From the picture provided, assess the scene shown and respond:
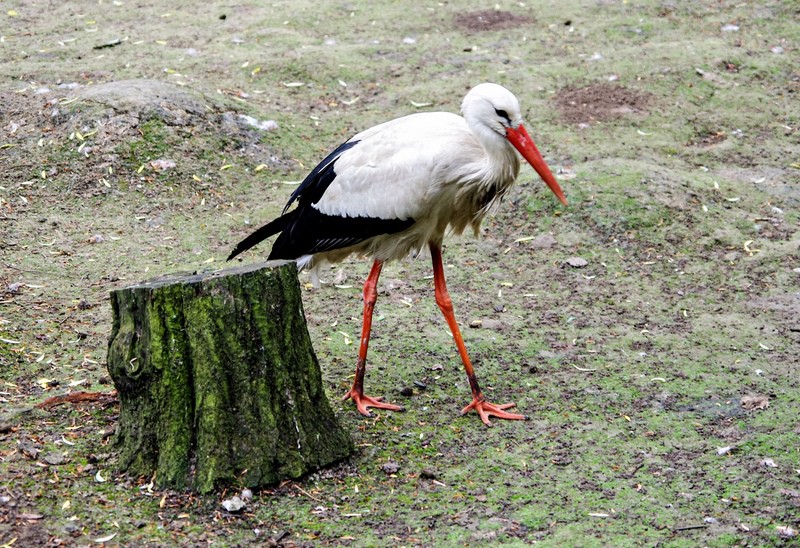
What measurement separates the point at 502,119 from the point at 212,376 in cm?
199

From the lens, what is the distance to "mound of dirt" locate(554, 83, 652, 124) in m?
8.70

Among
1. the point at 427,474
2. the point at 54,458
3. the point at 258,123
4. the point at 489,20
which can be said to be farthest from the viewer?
the point at 489,20

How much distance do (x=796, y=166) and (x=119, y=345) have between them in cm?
630

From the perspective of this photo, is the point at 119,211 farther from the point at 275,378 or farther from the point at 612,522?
the point at 612,522

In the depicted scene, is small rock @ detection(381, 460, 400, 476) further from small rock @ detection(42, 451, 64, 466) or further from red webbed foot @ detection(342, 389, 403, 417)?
small rock @ detection(42, 451, 64, 466)

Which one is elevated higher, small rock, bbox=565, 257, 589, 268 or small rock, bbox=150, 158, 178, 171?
small rock, bbox=150, 158, 178, 171

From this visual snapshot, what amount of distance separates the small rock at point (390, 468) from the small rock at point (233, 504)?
2.40 ft

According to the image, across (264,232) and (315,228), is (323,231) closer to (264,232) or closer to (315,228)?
(315,228)

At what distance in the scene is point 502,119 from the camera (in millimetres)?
4652

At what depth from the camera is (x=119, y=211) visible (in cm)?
712

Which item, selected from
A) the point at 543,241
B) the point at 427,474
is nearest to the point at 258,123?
the point at 543,241

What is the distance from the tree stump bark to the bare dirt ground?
126mm

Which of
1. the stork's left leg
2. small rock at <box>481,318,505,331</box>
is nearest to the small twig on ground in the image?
the stork's left leg

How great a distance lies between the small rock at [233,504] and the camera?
148 inches
